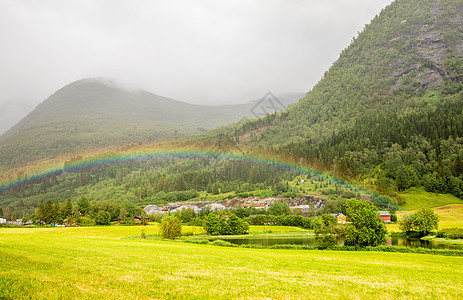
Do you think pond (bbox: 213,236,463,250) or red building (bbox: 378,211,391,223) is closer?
pond (bbox: 213,236,463,250)

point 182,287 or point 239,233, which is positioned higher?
point 182,287

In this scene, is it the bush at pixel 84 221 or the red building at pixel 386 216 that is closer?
the bush at pixel 84 221

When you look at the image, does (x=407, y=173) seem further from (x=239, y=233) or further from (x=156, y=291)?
(x=156, y=291)

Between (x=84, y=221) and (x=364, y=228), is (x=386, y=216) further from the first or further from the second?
(x=84, y=221)

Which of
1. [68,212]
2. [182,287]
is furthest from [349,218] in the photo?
[68,212]

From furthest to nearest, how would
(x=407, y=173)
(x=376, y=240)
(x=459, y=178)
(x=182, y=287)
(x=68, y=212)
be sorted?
(x=407, y=173)
(x=459, y=178)
(x=68, y=212)
(x=376, y=240)
(x=182, y=287)

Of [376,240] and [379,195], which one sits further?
[379,195]

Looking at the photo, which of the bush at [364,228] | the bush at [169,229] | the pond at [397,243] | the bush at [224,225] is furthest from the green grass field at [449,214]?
the bush at [169,229]

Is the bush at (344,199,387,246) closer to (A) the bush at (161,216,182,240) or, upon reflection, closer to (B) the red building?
(A) the bush at (161,216,182,240)

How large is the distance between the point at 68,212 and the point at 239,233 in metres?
92.7

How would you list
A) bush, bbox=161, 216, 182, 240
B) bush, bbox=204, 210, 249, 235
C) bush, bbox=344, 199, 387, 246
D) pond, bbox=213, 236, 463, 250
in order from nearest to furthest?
bush, bbox=344, 199, 387, 246 → pond, bbox=213, 236, 463, 250 → bush, bbox=161, 216, 182, 240 → bush, bbox=204, 210, 249, 235

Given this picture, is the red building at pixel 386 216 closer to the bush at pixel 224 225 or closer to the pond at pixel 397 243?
the pond at pixel 397 243

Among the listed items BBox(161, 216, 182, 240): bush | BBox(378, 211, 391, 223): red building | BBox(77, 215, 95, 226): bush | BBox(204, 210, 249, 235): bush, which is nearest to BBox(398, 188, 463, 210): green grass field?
BBox(378, 211, 391, 223): red building

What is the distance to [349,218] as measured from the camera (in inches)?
2862
